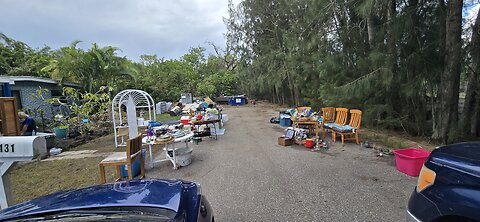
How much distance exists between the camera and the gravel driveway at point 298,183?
2734 millimetres

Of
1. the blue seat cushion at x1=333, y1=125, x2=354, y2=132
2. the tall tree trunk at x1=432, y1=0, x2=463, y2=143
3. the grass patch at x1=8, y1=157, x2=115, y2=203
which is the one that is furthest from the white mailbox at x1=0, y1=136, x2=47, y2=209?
the tall tree trunk at x1=432, y1=0, x2=463, y2=143

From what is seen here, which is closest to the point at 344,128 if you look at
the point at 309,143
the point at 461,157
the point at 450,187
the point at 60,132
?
the point at 309,143

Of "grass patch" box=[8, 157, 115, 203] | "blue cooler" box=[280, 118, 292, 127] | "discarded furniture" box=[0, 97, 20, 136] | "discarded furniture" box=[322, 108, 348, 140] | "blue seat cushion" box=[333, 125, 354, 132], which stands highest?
"discarded furniture" box=[0, 97, 20, 136]

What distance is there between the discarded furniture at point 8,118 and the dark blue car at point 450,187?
4528 mm

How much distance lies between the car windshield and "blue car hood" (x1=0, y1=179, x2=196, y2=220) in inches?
1.4

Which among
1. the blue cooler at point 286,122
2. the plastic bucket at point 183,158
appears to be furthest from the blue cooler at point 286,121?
the plastic bucket at point 183,158

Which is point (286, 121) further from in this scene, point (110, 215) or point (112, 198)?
point (110, 215)

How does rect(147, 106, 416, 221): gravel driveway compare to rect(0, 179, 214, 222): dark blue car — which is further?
rect(147, 106, 416, 221): gravel driveway

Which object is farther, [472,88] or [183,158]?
[472,88]

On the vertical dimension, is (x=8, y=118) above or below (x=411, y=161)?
above

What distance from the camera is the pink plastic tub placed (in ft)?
12.0

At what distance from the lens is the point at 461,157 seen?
1.43 m

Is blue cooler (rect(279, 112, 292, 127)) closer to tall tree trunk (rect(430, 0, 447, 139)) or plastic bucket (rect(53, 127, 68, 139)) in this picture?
tall tree trunk (rect(430, 0, 447, 139))

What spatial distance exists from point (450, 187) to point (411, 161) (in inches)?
113
